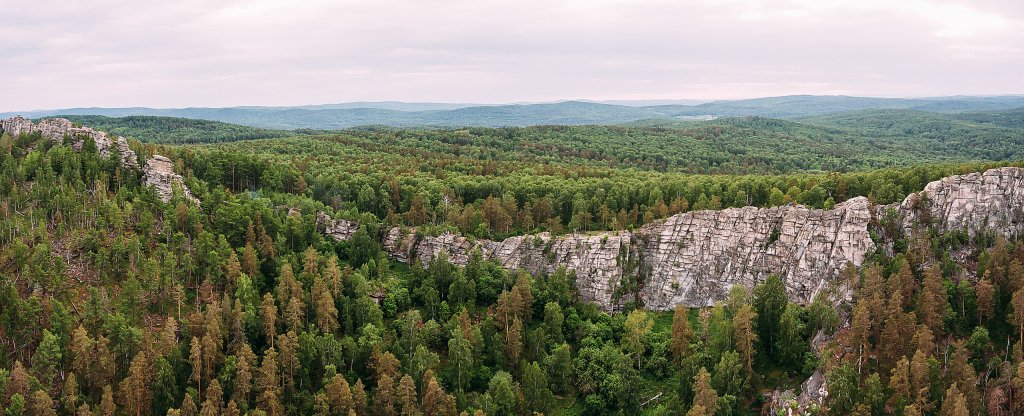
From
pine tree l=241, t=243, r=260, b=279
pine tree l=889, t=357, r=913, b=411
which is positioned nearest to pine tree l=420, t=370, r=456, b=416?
pine tree l=241, t=243, r=260, b=279

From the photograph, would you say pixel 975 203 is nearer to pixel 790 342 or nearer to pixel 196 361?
pixel 790 342

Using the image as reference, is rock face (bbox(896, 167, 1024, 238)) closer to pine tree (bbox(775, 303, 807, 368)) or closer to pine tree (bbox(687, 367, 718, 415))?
pine tree (bbox(775, 303, 807, 368))

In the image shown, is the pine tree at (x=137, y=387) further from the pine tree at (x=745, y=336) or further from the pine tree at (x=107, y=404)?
the pine tree at (x=745, y=336)

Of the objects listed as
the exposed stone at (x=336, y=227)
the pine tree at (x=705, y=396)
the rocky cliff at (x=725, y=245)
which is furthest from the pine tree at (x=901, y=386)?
the exposed stone at (x=336, y=227)

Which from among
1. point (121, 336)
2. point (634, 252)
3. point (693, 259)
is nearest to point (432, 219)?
point (634, 252)

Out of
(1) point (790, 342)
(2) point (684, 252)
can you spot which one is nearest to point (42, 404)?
(1) point (790, 342)

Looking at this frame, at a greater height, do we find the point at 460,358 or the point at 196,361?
the point at 196,361

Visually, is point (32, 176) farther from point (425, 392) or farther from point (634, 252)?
point (634, 252)
